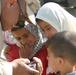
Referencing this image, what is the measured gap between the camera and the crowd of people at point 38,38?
79.5 inches

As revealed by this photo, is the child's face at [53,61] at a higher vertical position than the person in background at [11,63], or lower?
lower

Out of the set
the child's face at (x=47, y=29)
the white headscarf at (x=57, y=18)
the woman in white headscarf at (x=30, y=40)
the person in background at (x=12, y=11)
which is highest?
the person in background at (x=12, y=11)

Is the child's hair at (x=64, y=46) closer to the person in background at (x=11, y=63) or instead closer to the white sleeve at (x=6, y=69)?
the person in background at (x=11, y=63)

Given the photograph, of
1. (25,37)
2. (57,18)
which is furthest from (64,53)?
(25,37)

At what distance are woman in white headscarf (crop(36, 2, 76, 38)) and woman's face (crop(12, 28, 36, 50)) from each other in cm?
17

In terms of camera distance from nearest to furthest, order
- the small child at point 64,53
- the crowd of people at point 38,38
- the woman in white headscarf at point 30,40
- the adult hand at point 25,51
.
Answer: the crowd of people at point 38,38 < the small child at point 64,53 < the woman in white headscarf at point 30,40 < the adult hand at point 25,51

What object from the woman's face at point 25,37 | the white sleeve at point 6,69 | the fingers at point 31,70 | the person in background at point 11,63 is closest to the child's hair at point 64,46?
the person in background at point 11,63

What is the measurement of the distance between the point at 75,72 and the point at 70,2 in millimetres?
7644

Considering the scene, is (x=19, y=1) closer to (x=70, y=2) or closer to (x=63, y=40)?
(x=63, y=40)

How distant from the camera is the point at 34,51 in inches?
120

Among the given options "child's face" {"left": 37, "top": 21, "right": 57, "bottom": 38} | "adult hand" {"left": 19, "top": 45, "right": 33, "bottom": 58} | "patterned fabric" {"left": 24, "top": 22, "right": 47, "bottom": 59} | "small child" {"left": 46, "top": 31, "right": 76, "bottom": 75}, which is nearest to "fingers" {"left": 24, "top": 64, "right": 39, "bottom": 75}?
"small child" {"left": 46, "top": 31, "right": 76, "bottom": 75}

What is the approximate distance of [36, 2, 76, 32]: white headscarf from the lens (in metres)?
2.95

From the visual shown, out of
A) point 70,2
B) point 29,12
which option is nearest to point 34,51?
point 29,12

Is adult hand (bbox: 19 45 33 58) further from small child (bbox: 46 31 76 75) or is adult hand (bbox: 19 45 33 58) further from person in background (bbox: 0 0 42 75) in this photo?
person in background (bbox: 0 0 42 75)
